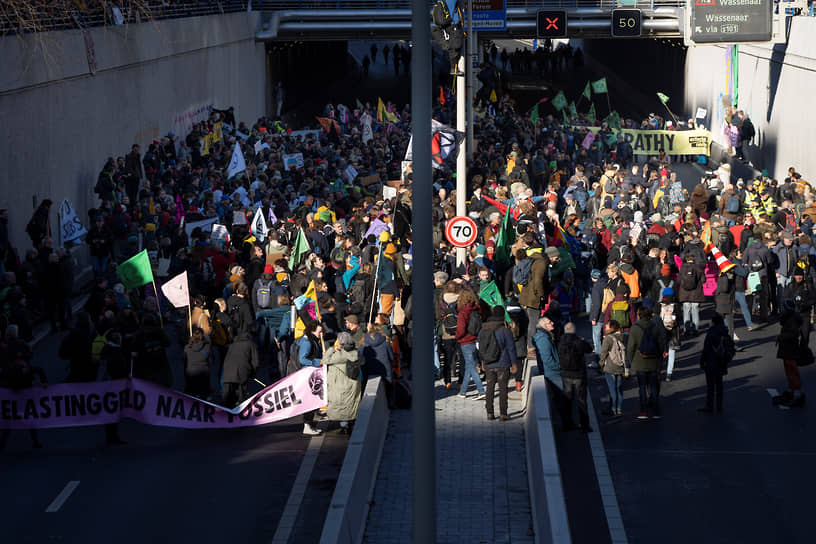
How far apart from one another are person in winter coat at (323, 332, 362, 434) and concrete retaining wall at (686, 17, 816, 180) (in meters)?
20.2

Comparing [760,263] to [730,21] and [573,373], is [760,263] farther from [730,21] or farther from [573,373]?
[730,21]

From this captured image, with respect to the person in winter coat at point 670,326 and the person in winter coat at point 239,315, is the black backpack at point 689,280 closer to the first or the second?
→ the person in winter coat at point 670,326

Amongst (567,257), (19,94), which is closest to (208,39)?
(19,94)

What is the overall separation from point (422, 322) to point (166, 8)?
1202 inches

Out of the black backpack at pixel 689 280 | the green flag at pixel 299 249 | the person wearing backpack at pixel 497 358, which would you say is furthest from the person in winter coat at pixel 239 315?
the black backpack at pixel 689 280

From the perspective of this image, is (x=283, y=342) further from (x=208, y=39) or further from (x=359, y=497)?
(x=208, y=39)

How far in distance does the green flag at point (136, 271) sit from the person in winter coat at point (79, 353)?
1.90 m

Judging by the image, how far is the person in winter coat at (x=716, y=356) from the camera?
53.6ft

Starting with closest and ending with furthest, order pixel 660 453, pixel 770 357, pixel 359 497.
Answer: pixel 359 497, pixel 660 453, pixel 770 357

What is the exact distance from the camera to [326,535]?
10688 millimetres

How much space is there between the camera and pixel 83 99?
28531mm

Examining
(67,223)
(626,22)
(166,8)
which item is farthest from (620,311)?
(626,22)

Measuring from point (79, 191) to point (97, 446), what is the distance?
530 inches

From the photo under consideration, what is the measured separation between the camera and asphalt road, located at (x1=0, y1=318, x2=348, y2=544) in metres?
13.0
